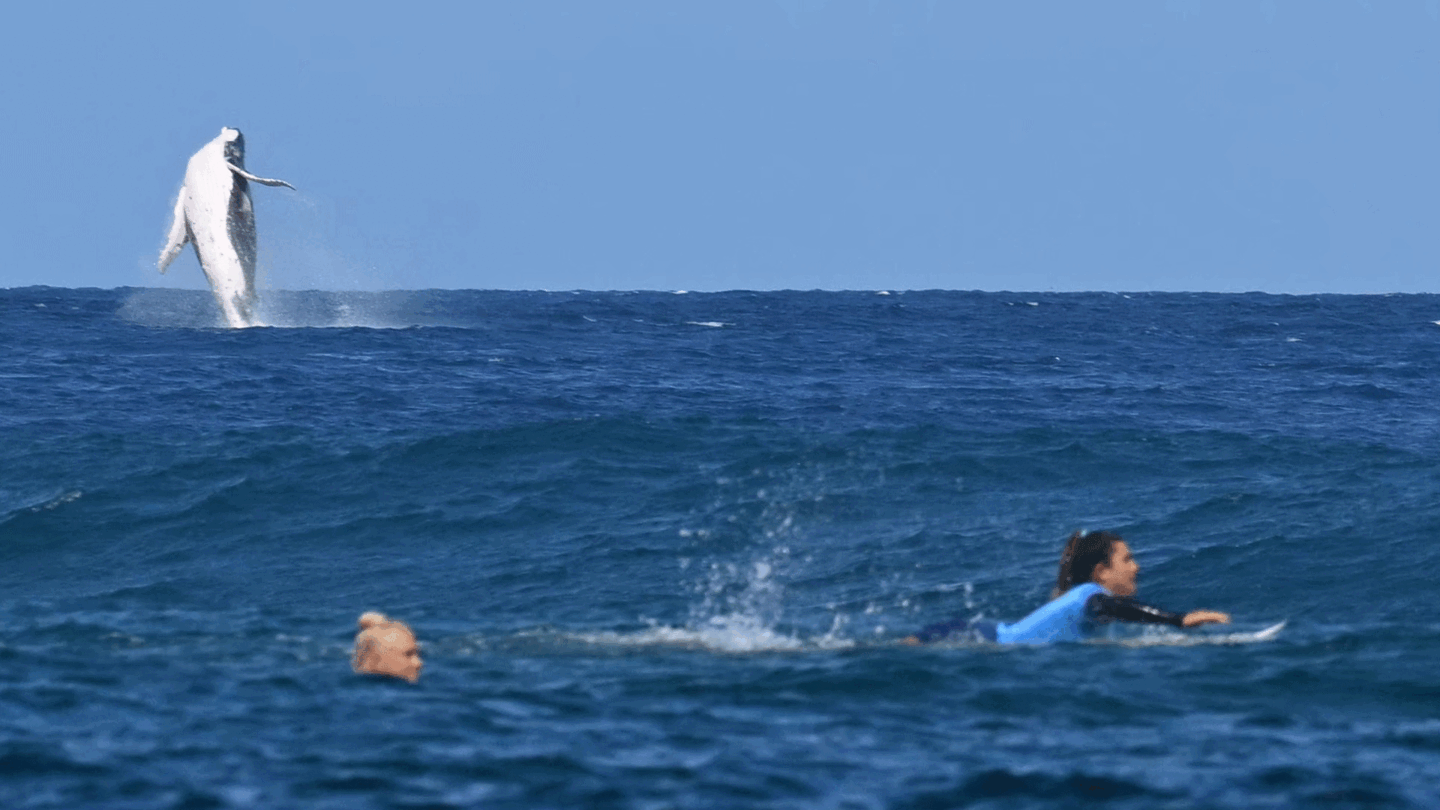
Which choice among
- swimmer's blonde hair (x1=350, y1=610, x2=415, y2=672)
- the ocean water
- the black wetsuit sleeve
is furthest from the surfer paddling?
swimmer's blonde hair (x1=350, y1=610, x2=415, y2=672)

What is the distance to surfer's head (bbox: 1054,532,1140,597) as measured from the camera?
41.2 feet

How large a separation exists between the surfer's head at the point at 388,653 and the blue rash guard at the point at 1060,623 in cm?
390

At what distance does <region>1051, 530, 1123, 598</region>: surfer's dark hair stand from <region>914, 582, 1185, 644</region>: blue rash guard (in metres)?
0.16

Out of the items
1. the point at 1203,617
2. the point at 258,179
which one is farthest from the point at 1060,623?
the point at 258,179

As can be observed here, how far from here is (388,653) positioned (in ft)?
36.6

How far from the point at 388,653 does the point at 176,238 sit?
1091 inches

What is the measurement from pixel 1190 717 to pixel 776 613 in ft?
20.1

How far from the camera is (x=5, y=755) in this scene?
9.05 metres

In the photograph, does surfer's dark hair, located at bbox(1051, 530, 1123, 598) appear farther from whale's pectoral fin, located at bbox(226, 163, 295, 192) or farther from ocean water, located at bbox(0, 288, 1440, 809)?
whale's pectoral fin, located at bbox(226, 163, 295, 192)

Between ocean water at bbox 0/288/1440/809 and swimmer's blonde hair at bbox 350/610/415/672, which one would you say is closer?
ocean water at bbox 0/288/1440/809

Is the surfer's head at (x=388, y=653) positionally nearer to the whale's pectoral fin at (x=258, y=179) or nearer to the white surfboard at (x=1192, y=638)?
the white surfboard at (x=1192, y=638)

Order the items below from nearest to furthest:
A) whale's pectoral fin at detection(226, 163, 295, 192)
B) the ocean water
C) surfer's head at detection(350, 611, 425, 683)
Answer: the ocean water → surfer's head at detection(350, 611, 425, 683) → whale's pectoral fin at detection(226, 163, 295, 192)

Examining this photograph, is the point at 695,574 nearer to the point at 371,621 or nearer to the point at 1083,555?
the point at 1083,555

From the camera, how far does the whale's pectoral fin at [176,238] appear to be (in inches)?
1428
